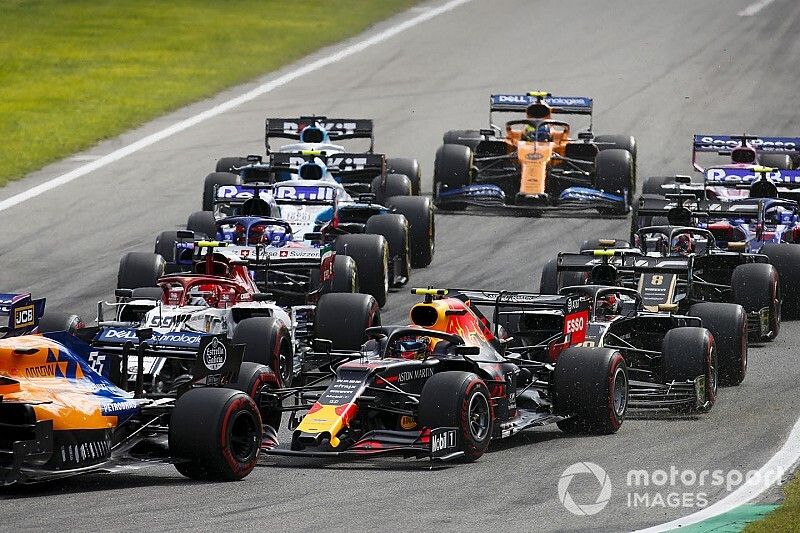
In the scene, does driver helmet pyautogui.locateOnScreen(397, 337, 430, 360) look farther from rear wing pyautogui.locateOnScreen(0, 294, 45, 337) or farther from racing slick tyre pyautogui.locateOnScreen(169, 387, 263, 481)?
rear wing pyautogui.locateOnScreen(0, 294, 45, 337)

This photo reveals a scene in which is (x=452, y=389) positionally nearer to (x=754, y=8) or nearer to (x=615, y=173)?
(x=615, y=173)

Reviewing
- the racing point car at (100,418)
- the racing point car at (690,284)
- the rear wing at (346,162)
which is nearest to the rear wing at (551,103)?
the rear wing at (346,162)

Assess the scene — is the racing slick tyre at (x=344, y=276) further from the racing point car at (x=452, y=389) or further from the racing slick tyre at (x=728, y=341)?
the racing slick tyre at (x=728, y=341)

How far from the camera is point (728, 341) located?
22328 millimetres

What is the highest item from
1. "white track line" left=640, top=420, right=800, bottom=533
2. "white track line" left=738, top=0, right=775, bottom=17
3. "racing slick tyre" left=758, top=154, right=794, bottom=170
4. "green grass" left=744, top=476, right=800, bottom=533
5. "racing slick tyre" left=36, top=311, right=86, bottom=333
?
"white track line" left=738, top=0, right=775, bottom=17

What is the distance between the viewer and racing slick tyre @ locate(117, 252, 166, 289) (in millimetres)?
25984

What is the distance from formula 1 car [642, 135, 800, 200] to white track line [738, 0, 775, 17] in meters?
19.4

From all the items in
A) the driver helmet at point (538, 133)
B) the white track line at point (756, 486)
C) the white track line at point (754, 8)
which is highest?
the white track line at point (754, 8)

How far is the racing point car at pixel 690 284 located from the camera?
22391 mm

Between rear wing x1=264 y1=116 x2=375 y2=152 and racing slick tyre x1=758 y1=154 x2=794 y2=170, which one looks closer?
rear wing x1=264 y1=116 x2=375 y2=152

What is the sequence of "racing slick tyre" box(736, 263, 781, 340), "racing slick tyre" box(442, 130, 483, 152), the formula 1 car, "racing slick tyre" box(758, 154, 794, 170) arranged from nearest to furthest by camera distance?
"racing slick tyre" box(736, 263, 781, 340) < the formula 1 car < "racing slick tyre" box(758, 154, 794, 170) < "racing slick tyre" box(442, 130, 483, 152)

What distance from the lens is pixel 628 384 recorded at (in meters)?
20.2

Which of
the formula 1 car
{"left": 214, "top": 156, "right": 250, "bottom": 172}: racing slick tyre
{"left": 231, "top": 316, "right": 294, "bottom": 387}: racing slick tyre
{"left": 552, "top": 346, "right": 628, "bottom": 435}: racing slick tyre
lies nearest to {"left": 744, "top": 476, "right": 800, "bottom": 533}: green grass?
{"left": 552, "top": 346, "right": 628, "bottom": 435}: racing slick tyre

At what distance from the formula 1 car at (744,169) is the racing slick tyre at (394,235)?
5.49 metres
